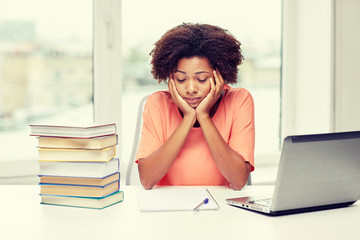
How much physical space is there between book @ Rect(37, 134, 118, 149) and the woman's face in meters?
0.46

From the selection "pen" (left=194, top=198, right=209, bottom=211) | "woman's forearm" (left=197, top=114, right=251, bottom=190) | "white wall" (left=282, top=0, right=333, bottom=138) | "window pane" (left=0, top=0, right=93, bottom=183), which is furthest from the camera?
"white wall" (left=282, top=0, right=333, bottom=138)

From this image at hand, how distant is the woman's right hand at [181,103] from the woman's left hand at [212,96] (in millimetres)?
25

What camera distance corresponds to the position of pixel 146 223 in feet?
3.58

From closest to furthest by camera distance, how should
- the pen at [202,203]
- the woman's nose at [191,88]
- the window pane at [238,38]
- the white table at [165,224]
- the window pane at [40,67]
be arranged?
the white table at [165,224]
the pen at [202,203]
the woman's nose at [191,88]
the window pane at [40,67]
the window pane at [238,38]

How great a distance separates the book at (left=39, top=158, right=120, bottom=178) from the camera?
1.24 metres

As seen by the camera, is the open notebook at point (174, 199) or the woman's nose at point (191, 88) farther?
the woman's nose at point (191, 88)

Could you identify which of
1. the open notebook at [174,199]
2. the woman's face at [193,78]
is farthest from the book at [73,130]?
the woman's face at [193,78]

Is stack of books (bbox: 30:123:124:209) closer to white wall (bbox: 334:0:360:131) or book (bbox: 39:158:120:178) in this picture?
book (bbox: 39:158:120:178)

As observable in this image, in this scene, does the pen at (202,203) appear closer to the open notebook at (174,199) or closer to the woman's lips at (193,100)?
the open notebook at (174,199)

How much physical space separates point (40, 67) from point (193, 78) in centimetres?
113

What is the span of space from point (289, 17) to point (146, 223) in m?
2.16

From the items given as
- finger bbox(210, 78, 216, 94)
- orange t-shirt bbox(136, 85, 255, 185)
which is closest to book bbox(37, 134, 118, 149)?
orange t-shirt bbox(136, 85, 255, 185)

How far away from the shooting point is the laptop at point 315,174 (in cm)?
105

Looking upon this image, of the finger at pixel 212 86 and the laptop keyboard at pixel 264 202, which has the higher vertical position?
the finger at pixel 212 86
